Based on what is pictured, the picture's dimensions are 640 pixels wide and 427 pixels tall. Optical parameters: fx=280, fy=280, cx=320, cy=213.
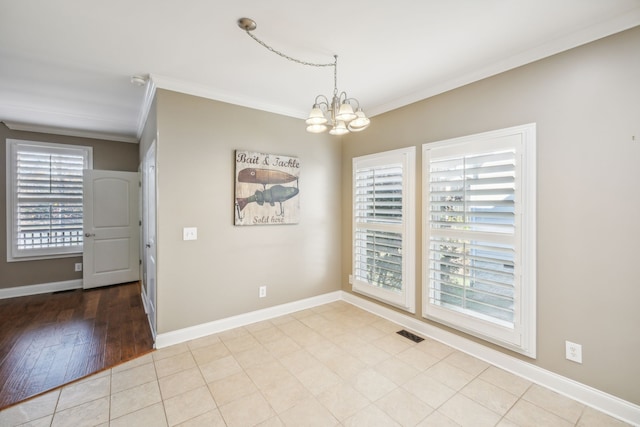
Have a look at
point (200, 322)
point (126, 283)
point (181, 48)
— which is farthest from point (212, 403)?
point (126, 283)

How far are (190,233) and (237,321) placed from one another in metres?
1.13

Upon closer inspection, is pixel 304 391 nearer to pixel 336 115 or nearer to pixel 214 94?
pixel 336 115

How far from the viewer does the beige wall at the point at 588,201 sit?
5.89ft

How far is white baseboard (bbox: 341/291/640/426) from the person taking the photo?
182 cm

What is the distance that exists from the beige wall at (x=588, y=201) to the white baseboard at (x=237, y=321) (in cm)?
240

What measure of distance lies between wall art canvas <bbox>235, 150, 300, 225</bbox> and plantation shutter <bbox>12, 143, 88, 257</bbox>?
136 inches

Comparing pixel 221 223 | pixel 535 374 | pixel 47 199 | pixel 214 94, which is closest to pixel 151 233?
pixel 221 223

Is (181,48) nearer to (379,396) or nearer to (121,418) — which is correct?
(121,418)

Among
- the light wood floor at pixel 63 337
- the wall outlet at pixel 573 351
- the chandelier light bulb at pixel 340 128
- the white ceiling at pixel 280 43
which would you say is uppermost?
the white ceiling at pixel 280 43

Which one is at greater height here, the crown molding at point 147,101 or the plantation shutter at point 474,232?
the crown molding at point 147,101

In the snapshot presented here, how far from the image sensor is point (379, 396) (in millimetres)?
2033

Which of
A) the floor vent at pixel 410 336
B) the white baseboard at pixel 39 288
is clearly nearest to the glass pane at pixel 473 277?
the floor vent at pixel 410 336

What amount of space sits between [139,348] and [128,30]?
8.97ft

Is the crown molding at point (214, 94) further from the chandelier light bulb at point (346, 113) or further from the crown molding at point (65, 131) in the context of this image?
the crown molding at point (65, 131)
